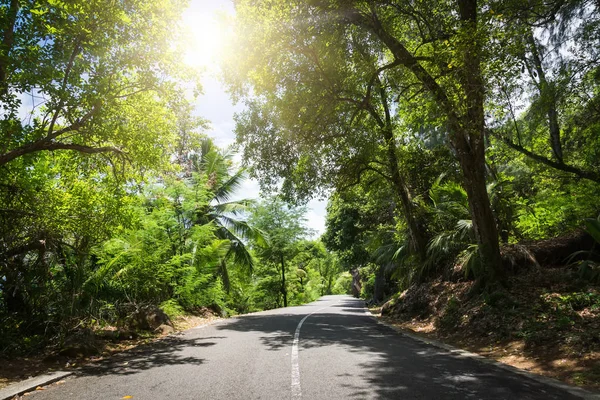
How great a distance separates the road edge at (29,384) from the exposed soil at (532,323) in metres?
6.89

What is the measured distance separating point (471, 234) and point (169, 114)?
10036 millimetres

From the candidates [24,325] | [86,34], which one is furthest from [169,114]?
[24,325]

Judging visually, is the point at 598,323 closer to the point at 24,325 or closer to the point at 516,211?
the point at 516,211

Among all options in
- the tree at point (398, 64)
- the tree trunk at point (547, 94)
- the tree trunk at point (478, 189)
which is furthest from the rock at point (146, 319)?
the tree trunk at point (547, 94)

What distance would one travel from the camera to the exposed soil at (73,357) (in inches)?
231

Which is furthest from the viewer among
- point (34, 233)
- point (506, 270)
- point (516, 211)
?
point (516, 211)

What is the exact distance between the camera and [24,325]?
7641 mm

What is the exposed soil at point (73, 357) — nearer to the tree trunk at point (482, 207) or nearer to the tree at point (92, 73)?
the tree at point (92, 73)

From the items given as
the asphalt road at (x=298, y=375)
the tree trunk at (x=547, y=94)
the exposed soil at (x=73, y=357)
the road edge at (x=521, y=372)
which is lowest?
the road edge at (x=521, y=372)

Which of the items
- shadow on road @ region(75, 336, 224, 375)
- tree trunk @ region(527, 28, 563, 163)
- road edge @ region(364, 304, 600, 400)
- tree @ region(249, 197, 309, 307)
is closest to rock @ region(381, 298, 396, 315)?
road edge @ region(364, 304, 600, 400)

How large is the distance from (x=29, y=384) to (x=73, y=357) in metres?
1.86

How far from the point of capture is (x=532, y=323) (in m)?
7.29

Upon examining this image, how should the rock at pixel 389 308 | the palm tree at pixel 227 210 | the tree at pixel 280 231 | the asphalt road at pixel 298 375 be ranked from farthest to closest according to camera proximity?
the tree at pixel 280 231, the palm tree at pixel 227 210, the rock at pixel 389 308, the asphalt road at pixel 298 375

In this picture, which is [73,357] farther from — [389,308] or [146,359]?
[389,308]
